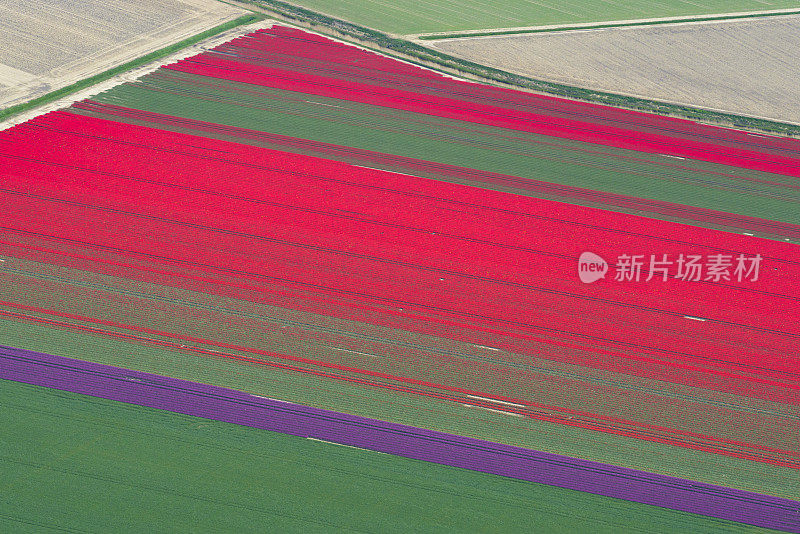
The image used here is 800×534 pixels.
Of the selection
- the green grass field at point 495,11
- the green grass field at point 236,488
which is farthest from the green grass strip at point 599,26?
the green grass field at point 236,488

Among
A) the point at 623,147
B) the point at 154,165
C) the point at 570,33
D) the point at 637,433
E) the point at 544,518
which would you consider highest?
the point at 570,33

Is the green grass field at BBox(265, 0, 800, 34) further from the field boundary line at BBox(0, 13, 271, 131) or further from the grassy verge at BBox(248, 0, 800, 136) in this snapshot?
the field boundary line at BBox(0, 13, 271, 131)

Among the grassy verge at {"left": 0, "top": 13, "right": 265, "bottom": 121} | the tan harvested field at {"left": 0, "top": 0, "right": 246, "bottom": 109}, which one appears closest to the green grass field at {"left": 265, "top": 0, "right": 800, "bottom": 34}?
the grassy verge at {"left": 0, "top": 13, "right": 265, "bottom": 121}

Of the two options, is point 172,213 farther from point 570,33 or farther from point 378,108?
point 570,33

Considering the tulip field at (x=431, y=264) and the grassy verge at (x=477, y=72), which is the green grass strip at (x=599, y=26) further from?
the tulip field at (x=431, y=264)

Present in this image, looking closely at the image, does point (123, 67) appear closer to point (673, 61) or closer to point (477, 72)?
point (477, 72)

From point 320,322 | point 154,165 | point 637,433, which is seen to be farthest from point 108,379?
point 637,433
